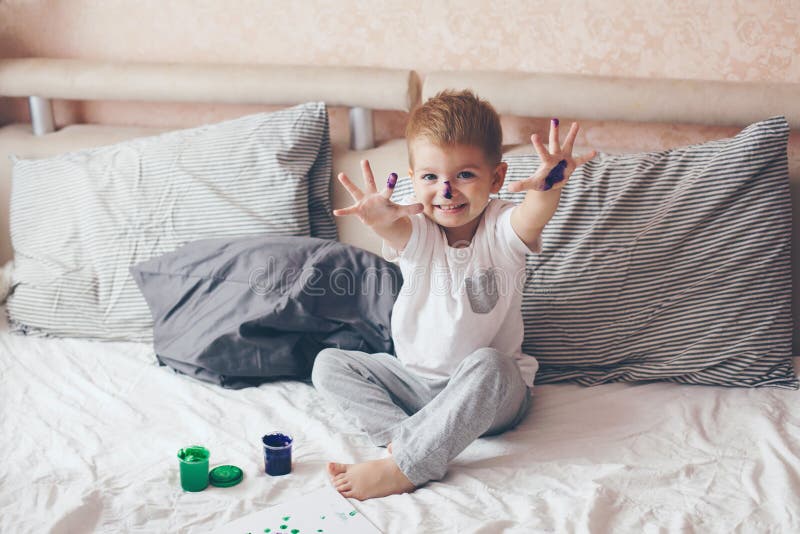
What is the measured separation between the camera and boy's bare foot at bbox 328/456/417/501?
129 centimetres

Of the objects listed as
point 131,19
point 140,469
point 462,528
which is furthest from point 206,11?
point 462,528

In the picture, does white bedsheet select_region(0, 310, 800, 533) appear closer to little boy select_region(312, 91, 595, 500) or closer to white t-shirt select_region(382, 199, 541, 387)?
little boy select_region(312, 91, 595, 500)

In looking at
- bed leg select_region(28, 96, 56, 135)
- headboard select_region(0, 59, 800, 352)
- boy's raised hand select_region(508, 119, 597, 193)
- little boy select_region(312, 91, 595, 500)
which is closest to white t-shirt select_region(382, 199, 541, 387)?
little boy select_region(312, 91, 595, 500)

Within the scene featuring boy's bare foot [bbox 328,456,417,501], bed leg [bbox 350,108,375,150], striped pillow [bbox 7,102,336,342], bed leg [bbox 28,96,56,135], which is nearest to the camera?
boy's bare foot [bbox 328,456,417,501]

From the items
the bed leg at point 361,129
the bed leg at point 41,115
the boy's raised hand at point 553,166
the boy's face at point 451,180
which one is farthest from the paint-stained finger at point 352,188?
the bed leg at point 41,115

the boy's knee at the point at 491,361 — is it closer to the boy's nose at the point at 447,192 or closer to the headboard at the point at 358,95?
the boy's nose at the point at 447,192

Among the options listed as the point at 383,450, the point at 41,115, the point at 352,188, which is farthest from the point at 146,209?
the point at 383,450

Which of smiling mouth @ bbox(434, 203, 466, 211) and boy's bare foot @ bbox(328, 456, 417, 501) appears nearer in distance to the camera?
boy's bare foot @ bbox(328, 456, 417, 501)

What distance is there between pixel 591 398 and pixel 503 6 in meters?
0.96

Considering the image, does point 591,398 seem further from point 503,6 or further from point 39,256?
point 39,256

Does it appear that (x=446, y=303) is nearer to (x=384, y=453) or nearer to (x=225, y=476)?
(x=384, y=453)

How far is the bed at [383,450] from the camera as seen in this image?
4.01 ft

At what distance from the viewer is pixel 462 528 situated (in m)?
1.18

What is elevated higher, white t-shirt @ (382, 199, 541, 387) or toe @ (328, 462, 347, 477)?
white t-shirt @ (382, 199, 541, 387)
